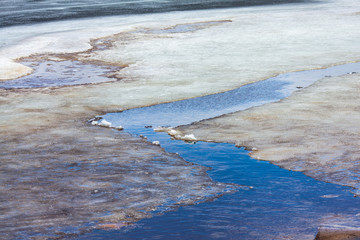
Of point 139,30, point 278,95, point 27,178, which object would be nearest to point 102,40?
point 139,30

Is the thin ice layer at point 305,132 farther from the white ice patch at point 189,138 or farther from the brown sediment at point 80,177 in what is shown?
the brown sediment at point 80,177

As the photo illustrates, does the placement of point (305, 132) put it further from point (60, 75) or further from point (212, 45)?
point (212, 45)

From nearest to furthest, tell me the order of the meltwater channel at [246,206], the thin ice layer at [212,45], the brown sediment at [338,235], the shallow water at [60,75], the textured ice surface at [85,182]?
the brown sediment at [338,235] < the meltwater channel at [246,206] < the textured ice surface at [85,182] < the shallow water at [60,75] < the thin ice layer at [212,45]

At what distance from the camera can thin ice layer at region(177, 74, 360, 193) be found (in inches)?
268

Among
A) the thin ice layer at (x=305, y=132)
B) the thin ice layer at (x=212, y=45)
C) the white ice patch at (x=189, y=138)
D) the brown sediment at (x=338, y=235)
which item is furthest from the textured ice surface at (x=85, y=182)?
the thin ice layer at (x=212, y=45)

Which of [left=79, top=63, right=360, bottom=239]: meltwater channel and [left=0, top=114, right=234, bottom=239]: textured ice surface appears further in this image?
[left=0, top=114, right=234, bottom=239]: textured ice surface

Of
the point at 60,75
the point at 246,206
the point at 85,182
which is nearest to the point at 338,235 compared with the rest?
the point at 246,206

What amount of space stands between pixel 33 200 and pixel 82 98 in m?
5.46

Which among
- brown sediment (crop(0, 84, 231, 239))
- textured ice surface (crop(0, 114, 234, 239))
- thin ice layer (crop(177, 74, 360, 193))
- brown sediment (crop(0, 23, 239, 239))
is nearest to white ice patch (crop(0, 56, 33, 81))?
brown sediment (crop(0, 23, 239, 239))

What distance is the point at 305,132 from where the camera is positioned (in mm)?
8133

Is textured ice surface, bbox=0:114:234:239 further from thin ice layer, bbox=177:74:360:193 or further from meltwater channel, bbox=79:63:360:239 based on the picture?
thin ice layer, bbox=177:74:360:193

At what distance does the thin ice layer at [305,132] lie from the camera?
680cm

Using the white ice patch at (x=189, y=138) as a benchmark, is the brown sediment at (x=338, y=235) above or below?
above

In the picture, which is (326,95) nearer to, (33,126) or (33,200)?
(33,126)
